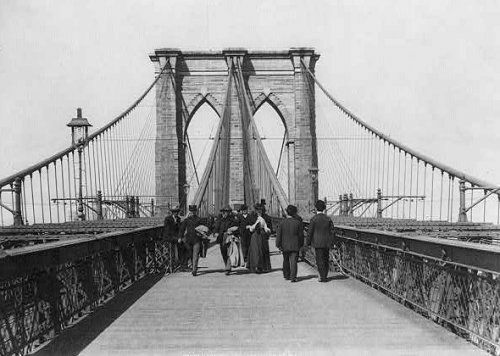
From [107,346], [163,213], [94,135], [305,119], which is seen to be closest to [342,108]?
[305,119]

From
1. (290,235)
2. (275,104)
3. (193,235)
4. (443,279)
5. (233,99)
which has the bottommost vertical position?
(193,235)

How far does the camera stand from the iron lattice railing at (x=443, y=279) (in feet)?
15.4

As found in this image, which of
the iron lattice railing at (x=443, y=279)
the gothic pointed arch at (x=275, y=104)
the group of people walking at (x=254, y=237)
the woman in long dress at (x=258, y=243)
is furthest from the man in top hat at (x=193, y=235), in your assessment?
the gothic pointed arch at (x=275, y=104)

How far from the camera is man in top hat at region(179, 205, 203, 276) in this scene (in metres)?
10.1

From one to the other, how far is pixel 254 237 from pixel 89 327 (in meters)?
4.90

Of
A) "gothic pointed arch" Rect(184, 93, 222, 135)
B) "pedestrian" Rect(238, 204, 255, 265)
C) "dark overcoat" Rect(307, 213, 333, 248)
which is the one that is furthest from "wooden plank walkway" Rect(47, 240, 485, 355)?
"gothic pointed arch" Rect(184, 93, 222, 135)

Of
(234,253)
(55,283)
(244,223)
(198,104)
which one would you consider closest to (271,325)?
(55,283)

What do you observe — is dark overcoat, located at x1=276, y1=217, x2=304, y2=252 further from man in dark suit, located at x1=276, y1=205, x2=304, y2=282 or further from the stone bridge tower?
the stone bridge tower

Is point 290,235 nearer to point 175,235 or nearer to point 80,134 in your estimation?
point 175,235

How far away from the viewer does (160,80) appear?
119 feet

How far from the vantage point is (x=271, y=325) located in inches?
227

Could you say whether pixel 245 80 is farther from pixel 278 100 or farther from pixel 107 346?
pixel 107 346

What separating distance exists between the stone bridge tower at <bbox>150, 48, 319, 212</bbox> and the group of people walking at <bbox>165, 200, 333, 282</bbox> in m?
24.2

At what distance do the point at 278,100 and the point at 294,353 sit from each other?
3251 centimetres
